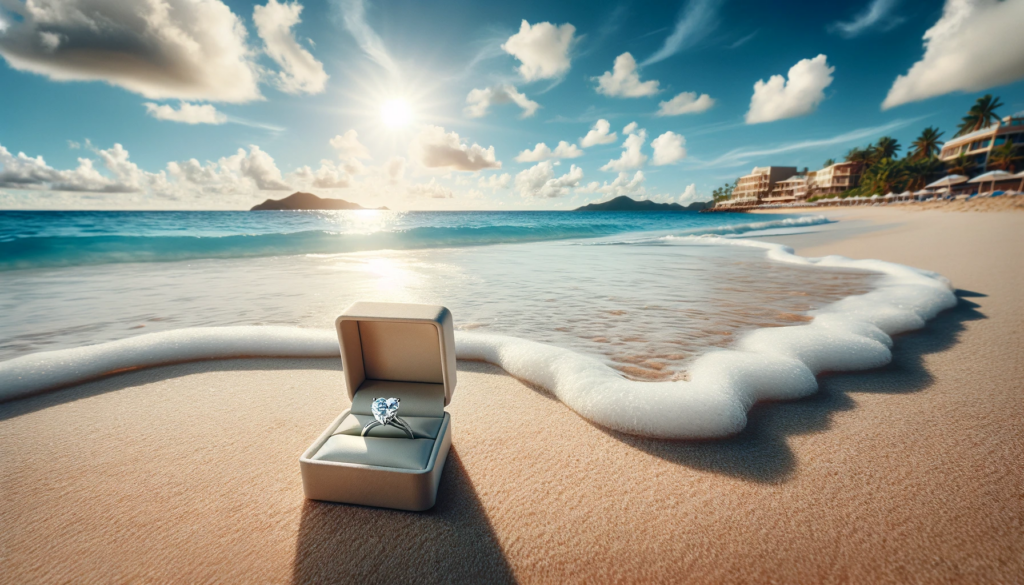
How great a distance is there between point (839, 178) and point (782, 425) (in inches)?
4275

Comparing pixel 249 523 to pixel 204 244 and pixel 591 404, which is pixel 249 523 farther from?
pixel 204 244

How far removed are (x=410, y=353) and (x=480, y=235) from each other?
18723 millimetres

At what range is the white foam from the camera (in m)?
2.39

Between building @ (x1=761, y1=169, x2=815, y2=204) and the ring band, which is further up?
building @ (x1=761, y1=169, x2=815, y2=204)

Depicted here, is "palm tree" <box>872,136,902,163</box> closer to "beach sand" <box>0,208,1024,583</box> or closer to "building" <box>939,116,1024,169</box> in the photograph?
"building" <box>939,116,1024,169</box>

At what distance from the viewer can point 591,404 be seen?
2.51m

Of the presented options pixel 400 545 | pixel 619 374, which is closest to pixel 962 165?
pixel 619 374

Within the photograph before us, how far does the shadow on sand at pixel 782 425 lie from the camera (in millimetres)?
2010

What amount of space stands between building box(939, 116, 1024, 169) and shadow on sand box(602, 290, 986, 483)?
80618 millimetres

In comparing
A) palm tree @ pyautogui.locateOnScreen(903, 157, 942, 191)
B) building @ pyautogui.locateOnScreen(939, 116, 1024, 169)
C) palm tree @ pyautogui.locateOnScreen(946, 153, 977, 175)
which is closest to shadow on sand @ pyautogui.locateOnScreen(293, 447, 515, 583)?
palm tree @ pyautogui.locateOnScreen(903, 157, 942, 191)

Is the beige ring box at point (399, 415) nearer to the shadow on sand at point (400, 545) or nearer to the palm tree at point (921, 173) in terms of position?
the shadow on sand at point (400, 545)

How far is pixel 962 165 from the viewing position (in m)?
53.2

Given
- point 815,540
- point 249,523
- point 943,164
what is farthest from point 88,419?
point 943,164

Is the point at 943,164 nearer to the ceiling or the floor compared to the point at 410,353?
nearer to the ceiling
